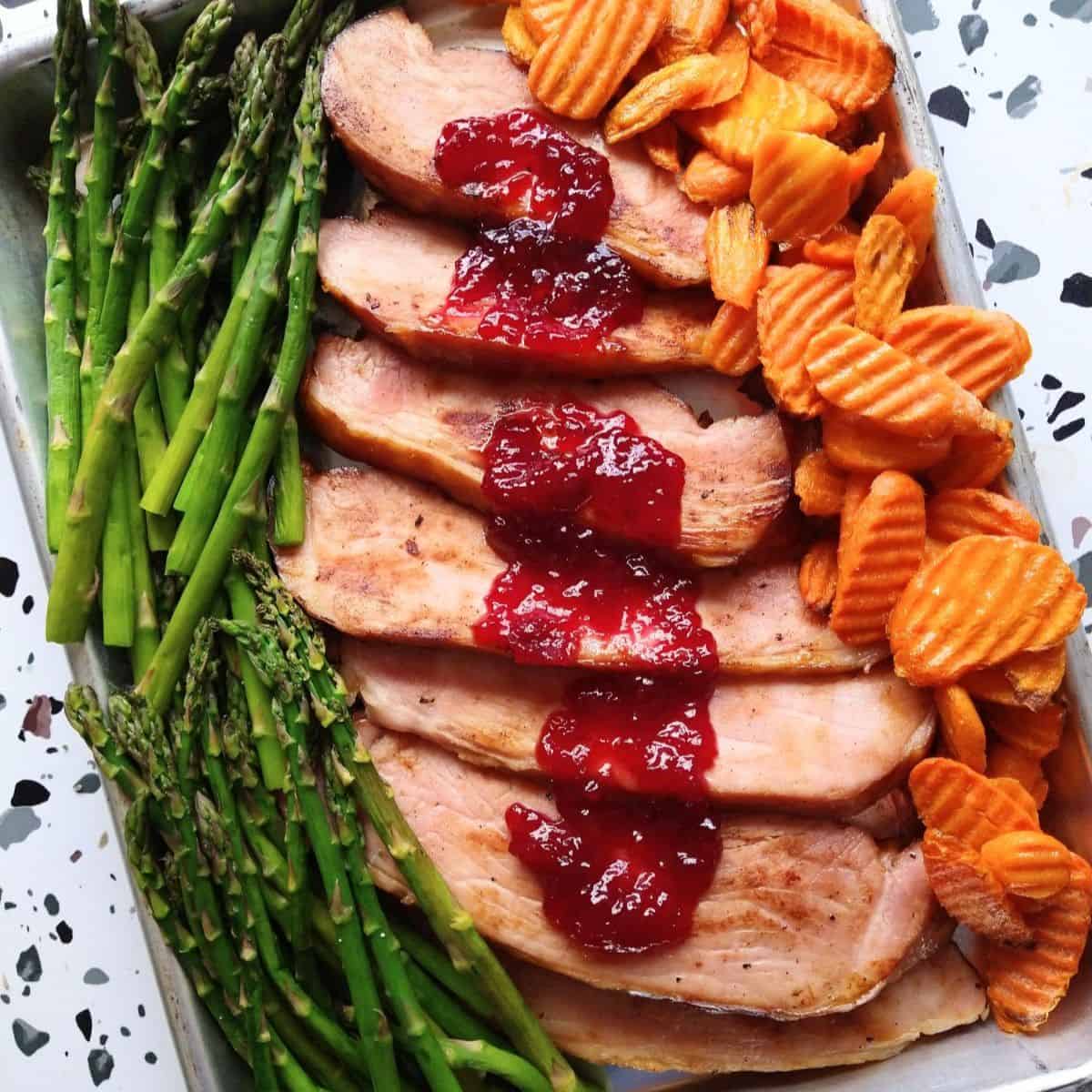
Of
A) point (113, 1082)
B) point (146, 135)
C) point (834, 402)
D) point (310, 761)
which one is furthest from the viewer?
point (113, 1082)

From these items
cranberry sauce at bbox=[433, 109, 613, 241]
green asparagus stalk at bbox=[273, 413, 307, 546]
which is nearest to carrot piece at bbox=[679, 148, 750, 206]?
cranberry sauce at bbox=[433, 109, 613, 241]

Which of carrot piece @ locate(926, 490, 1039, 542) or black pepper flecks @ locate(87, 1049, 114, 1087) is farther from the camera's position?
black pepper flecks @ locate(87, 1049, 114, 1087)

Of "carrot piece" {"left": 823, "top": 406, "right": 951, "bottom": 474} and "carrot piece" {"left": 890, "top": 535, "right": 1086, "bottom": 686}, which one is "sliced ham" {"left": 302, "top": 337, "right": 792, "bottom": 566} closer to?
"carrot piece" {"left": 823, "top": 406, "right": 951, "bottom": 474}

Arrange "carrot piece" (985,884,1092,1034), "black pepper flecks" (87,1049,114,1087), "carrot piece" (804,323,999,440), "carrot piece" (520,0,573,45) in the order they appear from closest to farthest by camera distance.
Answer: "carrot piece" (804,323,999,440), "carrot piece" (985,884,1092,1034), "carrot piece" (520,0,573,45), "black pepper flecks" (87,1049,114,1087)

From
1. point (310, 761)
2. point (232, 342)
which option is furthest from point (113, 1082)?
point (232, 342)

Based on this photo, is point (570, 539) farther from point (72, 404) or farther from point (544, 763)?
point (72, 404)

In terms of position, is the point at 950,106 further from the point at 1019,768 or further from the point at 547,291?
the point at 1019,768
